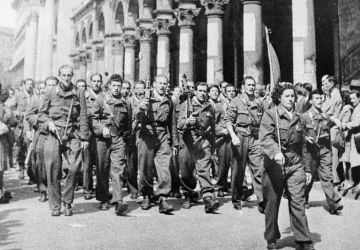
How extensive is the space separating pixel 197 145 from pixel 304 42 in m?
5.38

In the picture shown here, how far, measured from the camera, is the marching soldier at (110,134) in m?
6.99

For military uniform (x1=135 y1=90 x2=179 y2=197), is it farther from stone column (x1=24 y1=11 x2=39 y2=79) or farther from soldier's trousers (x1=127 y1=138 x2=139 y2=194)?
stone column (x1=24 y1=11 x2=39 y2=79)

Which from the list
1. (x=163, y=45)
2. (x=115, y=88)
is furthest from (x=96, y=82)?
(x=163, y=45)

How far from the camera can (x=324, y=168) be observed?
22.9 feet

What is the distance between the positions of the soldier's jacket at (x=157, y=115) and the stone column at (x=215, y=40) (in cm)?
786

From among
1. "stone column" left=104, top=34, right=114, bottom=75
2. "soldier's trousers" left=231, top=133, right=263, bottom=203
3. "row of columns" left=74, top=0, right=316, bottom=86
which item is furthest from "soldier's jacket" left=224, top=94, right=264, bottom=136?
"stone column" left=104, top=34, right=114, bottom=75

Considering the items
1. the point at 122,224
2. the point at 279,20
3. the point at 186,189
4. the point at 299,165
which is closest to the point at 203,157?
the point at 186,189

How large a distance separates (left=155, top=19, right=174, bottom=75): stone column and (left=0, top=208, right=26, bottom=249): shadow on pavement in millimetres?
11929

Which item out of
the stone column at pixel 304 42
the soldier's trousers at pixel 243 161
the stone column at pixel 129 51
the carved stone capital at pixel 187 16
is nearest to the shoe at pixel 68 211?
the soldier's trousers at pixel 243 161

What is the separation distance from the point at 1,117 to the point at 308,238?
561 centimetres

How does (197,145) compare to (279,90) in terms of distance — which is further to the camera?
(197,145)

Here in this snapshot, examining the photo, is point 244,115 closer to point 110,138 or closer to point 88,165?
point 110,138

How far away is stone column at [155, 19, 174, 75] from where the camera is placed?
60.4ft

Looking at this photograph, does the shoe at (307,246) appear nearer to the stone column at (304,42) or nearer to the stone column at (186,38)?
the stone column at (304,42)
